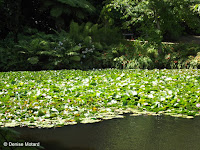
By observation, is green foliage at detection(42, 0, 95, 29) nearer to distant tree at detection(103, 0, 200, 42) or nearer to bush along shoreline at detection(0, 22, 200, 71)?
bush along shoreline at detection(0, 22, 200, 71)

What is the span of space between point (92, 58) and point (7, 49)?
3.80 m

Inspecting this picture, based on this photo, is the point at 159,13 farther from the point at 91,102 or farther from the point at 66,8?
the point at 91,102

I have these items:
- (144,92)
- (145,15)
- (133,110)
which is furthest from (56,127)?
(145,15)

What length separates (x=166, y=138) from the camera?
351 cm

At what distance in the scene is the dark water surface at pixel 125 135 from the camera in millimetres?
3277

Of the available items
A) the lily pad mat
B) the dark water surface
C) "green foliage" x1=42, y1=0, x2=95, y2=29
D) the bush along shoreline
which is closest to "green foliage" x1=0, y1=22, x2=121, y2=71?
the bush along shoreline

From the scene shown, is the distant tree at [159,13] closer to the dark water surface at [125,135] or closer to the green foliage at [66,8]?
the green foliage at [66,8]

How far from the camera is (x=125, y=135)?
3686mm

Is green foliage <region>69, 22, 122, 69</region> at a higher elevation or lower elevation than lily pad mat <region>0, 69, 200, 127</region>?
higher

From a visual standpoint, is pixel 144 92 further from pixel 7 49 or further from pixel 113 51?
pixel 7 49

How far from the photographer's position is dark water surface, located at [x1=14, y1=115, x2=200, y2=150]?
3.28m

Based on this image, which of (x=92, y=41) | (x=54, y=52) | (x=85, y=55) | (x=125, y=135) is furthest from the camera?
(x=92, y=41)

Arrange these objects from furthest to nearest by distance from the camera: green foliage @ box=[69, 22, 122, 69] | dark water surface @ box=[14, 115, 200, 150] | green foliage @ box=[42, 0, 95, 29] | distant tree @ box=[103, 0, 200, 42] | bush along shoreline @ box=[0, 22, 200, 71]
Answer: green foliage @ box=[42, 0, 95, 29]
green foliage @ box=[69, 22, 122, 69]
bush along shoreline @ box=[0, 22, 200, 71]
distant tree @ box=[103, 0, 200, 42]
dark water surface @ box=[14, 115, 200, 150]

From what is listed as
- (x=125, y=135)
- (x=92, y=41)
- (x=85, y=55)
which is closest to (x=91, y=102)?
(x=125, y=135)
